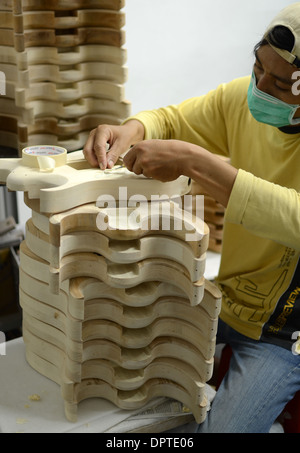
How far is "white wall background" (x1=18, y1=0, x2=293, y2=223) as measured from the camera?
295 cm

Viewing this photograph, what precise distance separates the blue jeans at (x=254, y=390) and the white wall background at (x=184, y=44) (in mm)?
1683

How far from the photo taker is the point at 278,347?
1529 mm

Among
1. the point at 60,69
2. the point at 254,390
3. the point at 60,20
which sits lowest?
the point at 254,390

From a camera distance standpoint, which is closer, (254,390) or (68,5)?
Result: (254,390)

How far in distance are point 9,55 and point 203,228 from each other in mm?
907

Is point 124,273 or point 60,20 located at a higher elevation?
point 60,20

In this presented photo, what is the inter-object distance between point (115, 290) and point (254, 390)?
20.1 inches

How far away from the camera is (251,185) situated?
1.23 metres

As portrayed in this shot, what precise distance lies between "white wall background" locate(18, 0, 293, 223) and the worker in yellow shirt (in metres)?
1.34

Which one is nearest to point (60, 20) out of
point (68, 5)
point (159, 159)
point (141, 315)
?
point (68, 5)

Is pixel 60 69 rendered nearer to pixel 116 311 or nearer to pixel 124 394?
pixel 116 311

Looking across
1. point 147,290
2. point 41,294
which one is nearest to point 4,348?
point 41,294

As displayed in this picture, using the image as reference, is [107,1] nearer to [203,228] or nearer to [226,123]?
[226,123]

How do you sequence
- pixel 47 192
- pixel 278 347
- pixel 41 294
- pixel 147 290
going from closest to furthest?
pixel 47 192
pixel 147 290
pixel 41 294
pixel 278 347
